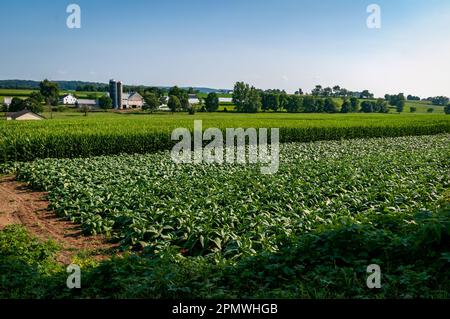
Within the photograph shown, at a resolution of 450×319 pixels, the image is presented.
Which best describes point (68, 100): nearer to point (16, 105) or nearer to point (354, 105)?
point (16, 105)

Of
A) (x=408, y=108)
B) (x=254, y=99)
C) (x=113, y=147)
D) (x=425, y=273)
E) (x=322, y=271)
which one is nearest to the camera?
(x=425, y=273)

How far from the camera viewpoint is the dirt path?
8.02m

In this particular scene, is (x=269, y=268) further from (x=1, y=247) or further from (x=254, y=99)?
(x=254, y=99)

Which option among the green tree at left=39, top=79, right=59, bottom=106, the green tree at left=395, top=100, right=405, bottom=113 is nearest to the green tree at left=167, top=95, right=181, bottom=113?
the green tree at left=39, top=79, right=59, bottom=106

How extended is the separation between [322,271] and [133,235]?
15.2 ft

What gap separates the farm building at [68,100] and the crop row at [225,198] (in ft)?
249

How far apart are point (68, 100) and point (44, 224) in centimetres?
8512

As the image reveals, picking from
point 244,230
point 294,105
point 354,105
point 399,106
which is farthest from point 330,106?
point 244,230

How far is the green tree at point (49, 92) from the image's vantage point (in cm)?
8130

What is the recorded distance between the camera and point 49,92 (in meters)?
82.1

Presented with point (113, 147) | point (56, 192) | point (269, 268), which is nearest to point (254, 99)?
point (113, 147)

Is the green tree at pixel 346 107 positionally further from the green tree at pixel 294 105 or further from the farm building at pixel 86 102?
the farm building at pixel 86 102

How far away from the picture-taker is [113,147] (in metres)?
22.1

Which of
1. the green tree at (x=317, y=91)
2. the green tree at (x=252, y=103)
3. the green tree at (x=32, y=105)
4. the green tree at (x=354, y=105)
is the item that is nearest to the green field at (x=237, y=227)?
the green tree at (x=32, y=105)
